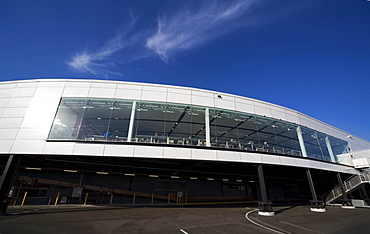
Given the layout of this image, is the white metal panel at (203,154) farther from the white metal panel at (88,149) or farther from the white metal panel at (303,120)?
the white metal panel at (303,120)

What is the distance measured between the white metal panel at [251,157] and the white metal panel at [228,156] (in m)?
0.45

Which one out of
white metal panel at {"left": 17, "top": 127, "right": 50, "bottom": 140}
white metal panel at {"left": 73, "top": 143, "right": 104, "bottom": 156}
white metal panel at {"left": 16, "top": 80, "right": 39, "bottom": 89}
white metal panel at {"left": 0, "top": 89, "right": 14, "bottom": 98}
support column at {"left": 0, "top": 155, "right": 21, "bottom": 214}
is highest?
white metal panel at {"left": 16, "top": 80, "right": 39, "bottom": 89}

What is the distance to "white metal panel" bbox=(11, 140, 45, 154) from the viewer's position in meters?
10.5

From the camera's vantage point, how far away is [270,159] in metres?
13.6

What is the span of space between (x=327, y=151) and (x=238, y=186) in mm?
12359

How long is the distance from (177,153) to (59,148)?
779 centimetres

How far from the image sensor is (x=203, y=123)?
49.3 feet

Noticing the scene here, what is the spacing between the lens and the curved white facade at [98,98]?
1071cm

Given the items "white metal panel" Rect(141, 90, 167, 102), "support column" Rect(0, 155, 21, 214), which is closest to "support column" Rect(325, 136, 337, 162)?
"white metal panel" Rect(141, 90, 167, 102)

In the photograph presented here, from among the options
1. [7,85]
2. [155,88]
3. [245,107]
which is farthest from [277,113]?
[7,85]

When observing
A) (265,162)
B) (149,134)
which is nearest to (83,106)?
(149,134)

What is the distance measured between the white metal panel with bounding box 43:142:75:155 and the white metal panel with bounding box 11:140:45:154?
387 mm

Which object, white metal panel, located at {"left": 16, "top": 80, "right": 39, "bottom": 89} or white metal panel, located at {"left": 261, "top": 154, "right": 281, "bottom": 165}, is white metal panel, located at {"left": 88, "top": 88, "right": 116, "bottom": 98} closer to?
white metal panel, located at {"left": 16, "top": 80, "right": 39, "bottom": 89}

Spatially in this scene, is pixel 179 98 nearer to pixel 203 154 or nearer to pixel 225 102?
pixel 225 102
